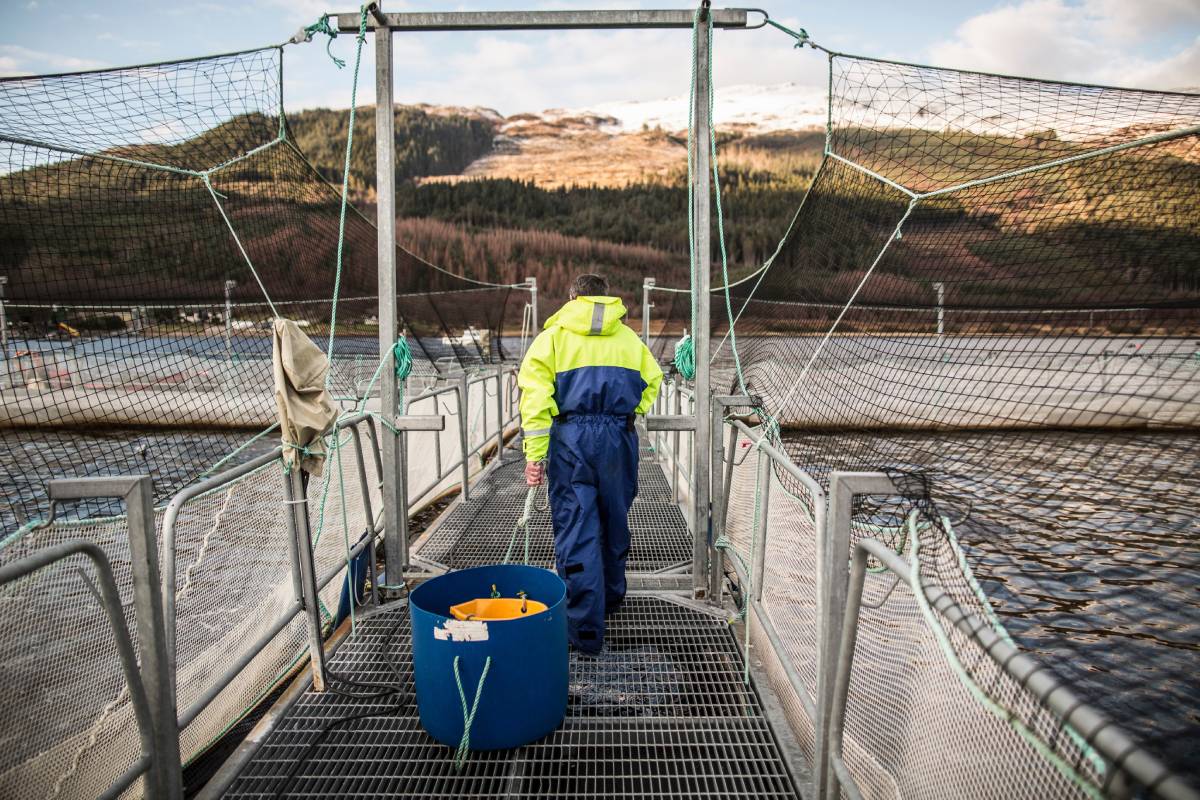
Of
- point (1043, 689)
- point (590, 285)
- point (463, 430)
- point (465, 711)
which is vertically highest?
point (590, 285)

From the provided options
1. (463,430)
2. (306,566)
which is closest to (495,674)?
(306,566)

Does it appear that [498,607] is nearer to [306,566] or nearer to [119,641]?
[306,566]

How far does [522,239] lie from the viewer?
7362 centimetres

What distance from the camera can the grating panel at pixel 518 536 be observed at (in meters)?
Answer: 4.78

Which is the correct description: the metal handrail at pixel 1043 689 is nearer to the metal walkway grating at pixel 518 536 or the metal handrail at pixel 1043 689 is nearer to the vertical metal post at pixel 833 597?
the vertical metal post at pixel 833 597

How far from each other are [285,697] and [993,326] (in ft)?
46.7

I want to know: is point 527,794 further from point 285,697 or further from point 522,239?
point 522,239

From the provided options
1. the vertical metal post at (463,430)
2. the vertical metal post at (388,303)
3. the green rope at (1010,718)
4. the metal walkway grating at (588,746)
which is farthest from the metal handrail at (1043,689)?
the vertical metal post at (463,430)

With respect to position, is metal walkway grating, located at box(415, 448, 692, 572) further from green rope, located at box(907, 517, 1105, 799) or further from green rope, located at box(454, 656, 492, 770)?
green rope, located at box(907, 517, 1105, 799)

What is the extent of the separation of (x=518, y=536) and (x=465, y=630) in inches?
113

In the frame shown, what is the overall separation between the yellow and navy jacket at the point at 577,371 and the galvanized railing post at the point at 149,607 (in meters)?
1.62

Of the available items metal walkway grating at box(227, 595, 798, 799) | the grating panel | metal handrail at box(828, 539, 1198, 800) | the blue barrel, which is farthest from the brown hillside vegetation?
metal handrail at box(828, 539, 1198, 800)

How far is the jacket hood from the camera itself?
3248 mm

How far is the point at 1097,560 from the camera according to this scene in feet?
26.7
